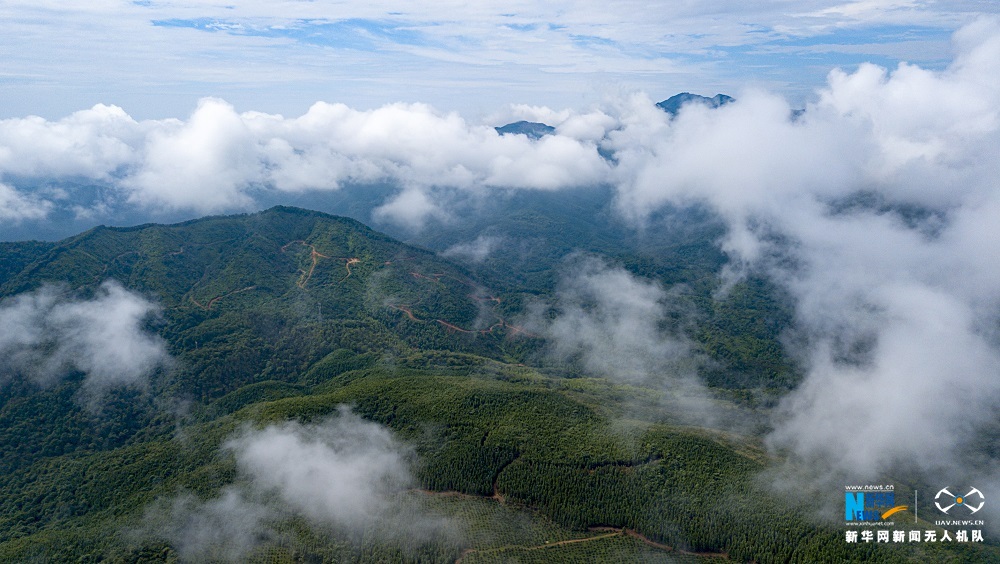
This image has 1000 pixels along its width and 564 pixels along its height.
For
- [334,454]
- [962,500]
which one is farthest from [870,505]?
[334,454]

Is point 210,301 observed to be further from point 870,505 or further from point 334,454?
point 870,505

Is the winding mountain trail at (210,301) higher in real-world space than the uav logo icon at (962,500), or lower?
higher

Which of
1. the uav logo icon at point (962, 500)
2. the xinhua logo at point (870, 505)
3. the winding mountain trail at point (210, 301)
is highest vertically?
the winding mountain trail at point (210, 301)

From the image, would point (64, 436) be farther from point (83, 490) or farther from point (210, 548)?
point (210, 548)

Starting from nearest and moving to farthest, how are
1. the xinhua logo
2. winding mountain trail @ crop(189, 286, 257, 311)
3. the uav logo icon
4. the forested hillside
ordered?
the forested hillside → the xinhua logo → the uav logo icon → winding mountain trail @ crop(189, 286, 257, 311)

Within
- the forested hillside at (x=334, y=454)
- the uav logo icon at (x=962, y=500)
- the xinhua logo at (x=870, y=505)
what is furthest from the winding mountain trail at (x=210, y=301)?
the uav logo icon at (x=962, y=500)

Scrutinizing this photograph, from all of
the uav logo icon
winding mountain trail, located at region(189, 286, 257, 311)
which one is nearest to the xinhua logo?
the uav logo icon

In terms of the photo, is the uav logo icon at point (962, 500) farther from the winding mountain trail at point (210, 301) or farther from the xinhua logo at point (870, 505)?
the winding mountain trail at point (210, 301)

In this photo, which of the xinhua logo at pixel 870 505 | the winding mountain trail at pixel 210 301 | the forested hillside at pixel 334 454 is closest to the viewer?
the forested hillside at pixel 334 454

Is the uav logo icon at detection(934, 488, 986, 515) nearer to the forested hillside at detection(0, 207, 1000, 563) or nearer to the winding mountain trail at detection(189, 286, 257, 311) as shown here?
Answer: the forested hillside at detection(0, 207, 1000, 563)
